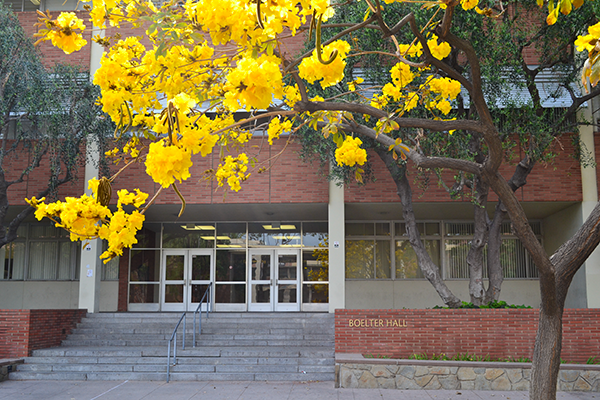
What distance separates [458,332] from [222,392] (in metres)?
4.54

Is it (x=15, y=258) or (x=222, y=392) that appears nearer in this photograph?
(x=222, y=392)

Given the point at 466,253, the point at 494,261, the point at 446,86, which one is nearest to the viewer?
the point at 446,86

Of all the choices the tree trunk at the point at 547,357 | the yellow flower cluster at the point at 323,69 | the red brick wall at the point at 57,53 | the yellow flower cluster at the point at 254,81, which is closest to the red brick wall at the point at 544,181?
the red brick wall at the point at 57,53

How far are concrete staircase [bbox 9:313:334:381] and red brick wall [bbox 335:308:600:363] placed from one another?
1.03 m

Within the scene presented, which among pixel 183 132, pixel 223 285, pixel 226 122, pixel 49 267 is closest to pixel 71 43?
pixel 183 132

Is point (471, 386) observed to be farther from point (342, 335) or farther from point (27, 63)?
point (27, 63)

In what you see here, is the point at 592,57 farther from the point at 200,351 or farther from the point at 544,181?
the point at 544,181

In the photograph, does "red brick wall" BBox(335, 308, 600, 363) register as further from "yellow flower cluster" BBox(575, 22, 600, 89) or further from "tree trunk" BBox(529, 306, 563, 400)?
"yellow flower cluster" BBox(575, 22, 600, 89)

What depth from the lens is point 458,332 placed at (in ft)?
32.1

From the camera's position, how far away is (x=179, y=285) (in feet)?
54.4

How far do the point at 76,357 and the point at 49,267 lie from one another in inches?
258

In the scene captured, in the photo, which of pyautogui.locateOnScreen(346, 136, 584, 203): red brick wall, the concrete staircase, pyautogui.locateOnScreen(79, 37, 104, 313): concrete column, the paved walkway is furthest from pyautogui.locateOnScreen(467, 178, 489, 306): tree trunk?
pyautogui.locateOnScreen(79, 37, 104, 313): concrete column

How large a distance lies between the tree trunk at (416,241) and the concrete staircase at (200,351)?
2721mm

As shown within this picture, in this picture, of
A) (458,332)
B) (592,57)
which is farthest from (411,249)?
(592,57)
